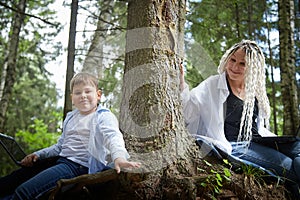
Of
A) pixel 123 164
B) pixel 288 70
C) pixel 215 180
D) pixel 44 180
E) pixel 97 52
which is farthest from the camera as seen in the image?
pixel 97 52

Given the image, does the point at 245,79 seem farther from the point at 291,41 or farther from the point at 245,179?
the point at 291,41

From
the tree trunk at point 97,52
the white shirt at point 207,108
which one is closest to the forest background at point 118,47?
the tree trunk at point 97,52

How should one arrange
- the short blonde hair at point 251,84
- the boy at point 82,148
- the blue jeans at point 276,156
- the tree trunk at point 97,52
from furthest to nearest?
1. the tree trunk at point 97,52
2. the short blonde hair at point 251,84
3. the blue jeans at point 276,156
4. the boy at point 82,148

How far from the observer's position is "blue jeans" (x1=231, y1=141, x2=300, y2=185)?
269 cm

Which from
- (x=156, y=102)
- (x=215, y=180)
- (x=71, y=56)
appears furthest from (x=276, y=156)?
(x=71, y=56)

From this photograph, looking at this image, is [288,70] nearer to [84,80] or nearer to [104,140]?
[84,80]

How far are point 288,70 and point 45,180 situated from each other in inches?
147

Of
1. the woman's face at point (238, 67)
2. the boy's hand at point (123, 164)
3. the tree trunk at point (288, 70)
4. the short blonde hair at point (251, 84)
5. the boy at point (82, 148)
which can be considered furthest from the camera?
the tree trunk at point (288, 70)

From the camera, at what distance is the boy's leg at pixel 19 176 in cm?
278

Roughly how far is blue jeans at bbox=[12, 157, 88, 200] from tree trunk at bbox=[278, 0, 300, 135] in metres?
3.10

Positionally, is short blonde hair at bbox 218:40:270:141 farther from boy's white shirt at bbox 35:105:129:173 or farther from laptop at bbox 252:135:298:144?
boy's white shirt at bbox 35:105:129:173

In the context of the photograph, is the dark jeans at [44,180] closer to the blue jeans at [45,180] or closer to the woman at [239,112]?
the blue jeans at [45,180]

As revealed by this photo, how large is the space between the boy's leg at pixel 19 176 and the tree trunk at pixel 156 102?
0.73 m

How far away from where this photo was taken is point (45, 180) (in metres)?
2.41
